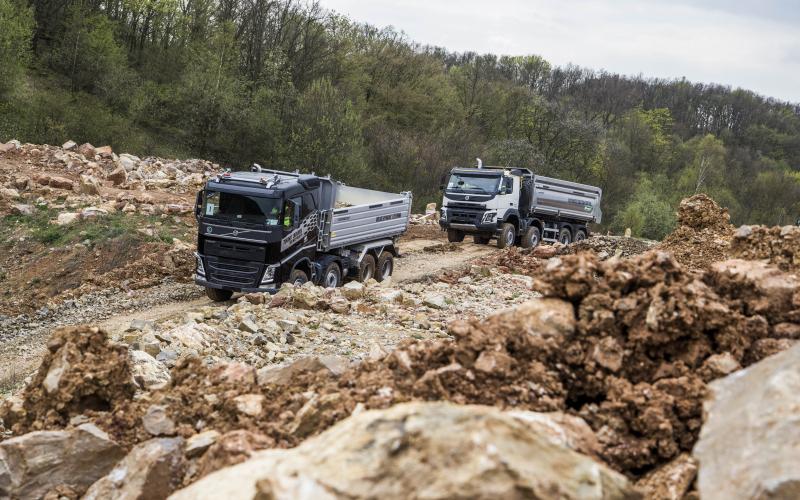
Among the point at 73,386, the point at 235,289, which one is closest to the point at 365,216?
the point at 235,289

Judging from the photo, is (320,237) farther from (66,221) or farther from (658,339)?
(658,339)

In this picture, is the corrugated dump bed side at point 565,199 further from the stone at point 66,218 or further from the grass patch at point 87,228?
the stone at point 66,218

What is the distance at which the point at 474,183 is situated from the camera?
79.6ft

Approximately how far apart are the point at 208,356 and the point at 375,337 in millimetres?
2820

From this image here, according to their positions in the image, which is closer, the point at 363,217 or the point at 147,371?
the point at 147,371


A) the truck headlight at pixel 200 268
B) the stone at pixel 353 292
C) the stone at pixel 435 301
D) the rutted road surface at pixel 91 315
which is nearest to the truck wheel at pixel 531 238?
the stone at pixel 435 301

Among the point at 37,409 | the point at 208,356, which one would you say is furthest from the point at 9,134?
the point at 37,409

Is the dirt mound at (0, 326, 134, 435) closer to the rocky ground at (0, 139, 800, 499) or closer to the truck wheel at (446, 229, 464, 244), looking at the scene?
the rocky ground at (0, 139, 800, 499)

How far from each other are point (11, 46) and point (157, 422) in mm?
34707

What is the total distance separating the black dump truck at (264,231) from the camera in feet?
48.9

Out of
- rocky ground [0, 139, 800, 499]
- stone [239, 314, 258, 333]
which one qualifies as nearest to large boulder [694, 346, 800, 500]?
rocky ground [0, 139, 800, 499]

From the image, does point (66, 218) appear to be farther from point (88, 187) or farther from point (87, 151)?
point (87, 151)

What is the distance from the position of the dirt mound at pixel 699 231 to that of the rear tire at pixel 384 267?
7.05m

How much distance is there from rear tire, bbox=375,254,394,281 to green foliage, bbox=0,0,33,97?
2431 cm
